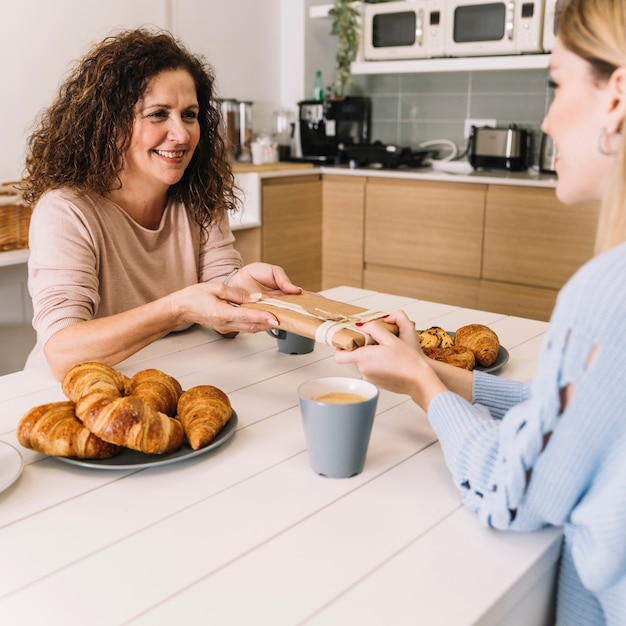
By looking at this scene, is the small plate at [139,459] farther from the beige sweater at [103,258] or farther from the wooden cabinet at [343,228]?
the wooden cabinet at [343,228]

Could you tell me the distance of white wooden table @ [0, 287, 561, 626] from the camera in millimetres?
655

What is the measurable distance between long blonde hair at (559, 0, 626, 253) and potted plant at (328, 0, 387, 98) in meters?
3.06

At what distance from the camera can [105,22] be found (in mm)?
3203

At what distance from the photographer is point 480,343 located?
1.26 meters

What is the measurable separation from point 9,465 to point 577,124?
780mm

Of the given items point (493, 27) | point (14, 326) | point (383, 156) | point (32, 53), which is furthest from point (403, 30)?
point (14, 326)

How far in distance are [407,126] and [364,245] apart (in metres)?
0.79

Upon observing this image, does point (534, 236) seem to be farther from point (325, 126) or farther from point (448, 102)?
point (325, 126)

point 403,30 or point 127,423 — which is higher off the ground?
point 403,30

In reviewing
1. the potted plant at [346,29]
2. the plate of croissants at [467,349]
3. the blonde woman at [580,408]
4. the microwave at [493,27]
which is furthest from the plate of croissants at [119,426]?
the potted plant at [346,29]

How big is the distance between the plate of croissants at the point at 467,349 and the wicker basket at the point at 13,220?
5.65 feet

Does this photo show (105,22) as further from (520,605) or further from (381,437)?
(520,605)

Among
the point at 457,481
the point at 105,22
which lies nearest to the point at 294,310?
the point at 457,481

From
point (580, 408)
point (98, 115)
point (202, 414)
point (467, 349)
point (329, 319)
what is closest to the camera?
point (580, 408)
